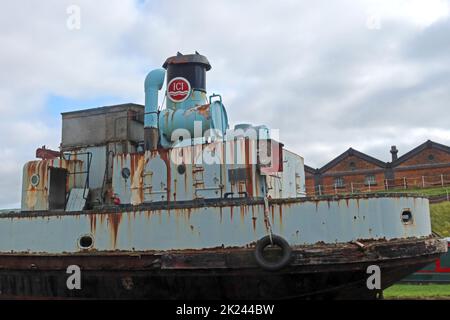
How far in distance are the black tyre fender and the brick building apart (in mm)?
A: 28195

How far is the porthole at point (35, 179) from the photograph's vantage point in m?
8.84

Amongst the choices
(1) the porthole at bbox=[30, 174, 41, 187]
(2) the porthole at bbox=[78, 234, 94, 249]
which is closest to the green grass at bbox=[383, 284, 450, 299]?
(2) the porthole at bbox=[78, 234, 94, 249]

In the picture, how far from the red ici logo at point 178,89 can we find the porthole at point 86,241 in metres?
3.44

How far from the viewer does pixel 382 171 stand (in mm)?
36344

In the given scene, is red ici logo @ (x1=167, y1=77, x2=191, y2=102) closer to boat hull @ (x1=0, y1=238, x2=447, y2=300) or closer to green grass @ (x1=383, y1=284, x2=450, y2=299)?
boat hull @ (x1=0, y1=238, x2=447, y2=300)

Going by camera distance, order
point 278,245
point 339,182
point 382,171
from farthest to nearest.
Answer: point 339,182 → point 382,171 → point 278,245

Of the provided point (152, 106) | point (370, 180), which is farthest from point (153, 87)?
point (370, 180)

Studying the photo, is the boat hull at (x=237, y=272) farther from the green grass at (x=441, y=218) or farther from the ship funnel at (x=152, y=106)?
the green grass at (x=441, y=218)

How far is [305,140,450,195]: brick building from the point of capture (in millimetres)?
34312

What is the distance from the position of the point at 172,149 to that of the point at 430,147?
108 ft

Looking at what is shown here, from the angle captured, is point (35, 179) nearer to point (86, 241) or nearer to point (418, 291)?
point (86, 241)

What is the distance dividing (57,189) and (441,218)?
58.1 ft
